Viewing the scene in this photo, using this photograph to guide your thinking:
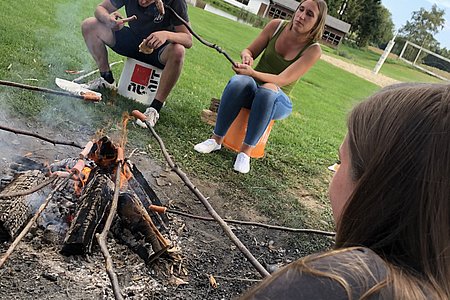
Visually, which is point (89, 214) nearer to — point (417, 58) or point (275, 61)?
point (275, 61)

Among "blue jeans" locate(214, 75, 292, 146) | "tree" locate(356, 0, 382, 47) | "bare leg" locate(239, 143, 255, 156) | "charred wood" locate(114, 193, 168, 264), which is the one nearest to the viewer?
"charred wood" locate(114, 193, 168, 264)

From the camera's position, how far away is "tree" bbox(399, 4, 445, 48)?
47.7m

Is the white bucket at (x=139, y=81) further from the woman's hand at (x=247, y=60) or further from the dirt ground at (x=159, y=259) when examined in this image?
the dirt ground at (x=159, y=259)

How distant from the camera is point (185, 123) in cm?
426

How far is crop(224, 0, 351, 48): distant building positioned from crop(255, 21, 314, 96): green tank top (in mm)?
29803

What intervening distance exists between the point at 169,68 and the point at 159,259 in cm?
220

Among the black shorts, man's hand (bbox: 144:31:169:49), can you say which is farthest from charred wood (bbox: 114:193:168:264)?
the black shorts

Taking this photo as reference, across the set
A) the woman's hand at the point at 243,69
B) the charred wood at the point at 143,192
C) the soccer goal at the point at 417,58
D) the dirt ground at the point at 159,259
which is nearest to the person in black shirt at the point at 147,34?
the woman's hand at the point at 243,69

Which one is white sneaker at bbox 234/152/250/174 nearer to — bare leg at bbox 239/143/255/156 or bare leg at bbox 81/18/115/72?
bare leg at bbox 239/143/255/156

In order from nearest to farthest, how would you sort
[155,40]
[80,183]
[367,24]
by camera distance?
1. [80,183]
2. [155,40]
3. [367,24]

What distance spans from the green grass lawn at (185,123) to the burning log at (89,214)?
3.66ft

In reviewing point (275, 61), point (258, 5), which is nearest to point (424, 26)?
point (258, 5)

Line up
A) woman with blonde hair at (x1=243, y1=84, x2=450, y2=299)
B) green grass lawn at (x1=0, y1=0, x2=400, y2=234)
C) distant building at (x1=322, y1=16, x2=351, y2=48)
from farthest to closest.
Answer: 1. distant building at (x1=322, y1=16, x2=351, y2=48)
2. green grass lawn at (x1=0, y1=0, x2=400, y2=234)
3. woman with blonde hair at (x1=243, y1=84, x2=450, y2=299)

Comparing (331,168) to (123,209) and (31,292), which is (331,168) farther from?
(31,292)
